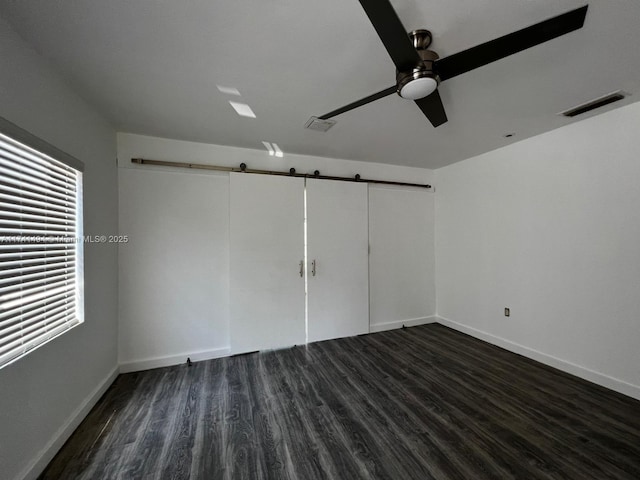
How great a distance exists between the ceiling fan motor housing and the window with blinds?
2049 millimetres

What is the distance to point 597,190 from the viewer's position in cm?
234

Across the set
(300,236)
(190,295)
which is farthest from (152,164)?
(300,236)

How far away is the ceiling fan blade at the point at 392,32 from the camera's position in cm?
90

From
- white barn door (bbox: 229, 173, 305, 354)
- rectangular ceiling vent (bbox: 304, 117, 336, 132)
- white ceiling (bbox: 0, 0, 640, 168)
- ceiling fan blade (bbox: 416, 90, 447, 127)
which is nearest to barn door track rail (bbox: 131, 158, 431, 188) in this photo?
white barn door (bbox: 229, 173, 305, 354)

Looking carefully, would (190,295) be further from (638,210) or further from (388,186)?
(638,210)

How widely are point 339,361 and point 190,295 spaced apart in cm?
190

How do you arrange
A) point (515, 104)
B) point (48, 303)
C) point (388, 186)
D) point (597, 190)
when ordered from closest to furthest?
point (48, 303) < point (515, 104) < point (597, 190) < point (388, 186)

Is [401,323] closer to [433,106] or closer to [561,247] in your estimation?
[561,247]

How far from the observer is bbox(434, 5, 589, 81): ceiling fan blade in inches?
41.4

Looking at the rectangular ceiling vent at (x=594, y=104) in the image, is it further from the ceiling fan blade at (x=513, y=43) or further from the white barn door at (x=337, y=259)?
the white barn door at (x=337, y=259)

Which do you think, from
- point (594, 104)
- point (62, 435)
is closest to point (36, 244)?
point (62, 435)

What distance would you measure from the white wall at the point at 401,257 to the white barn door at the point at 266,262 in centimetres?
119

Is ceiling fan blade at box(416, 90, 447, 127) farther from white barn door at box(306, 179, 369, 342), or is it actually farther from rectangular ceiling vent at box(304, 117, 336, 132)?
white barn door at box(306, 179, 369, 342)

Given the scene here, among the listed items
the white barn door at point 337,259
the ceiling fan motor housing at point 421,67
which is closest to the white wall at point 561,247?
the white barn door at point 337,259
